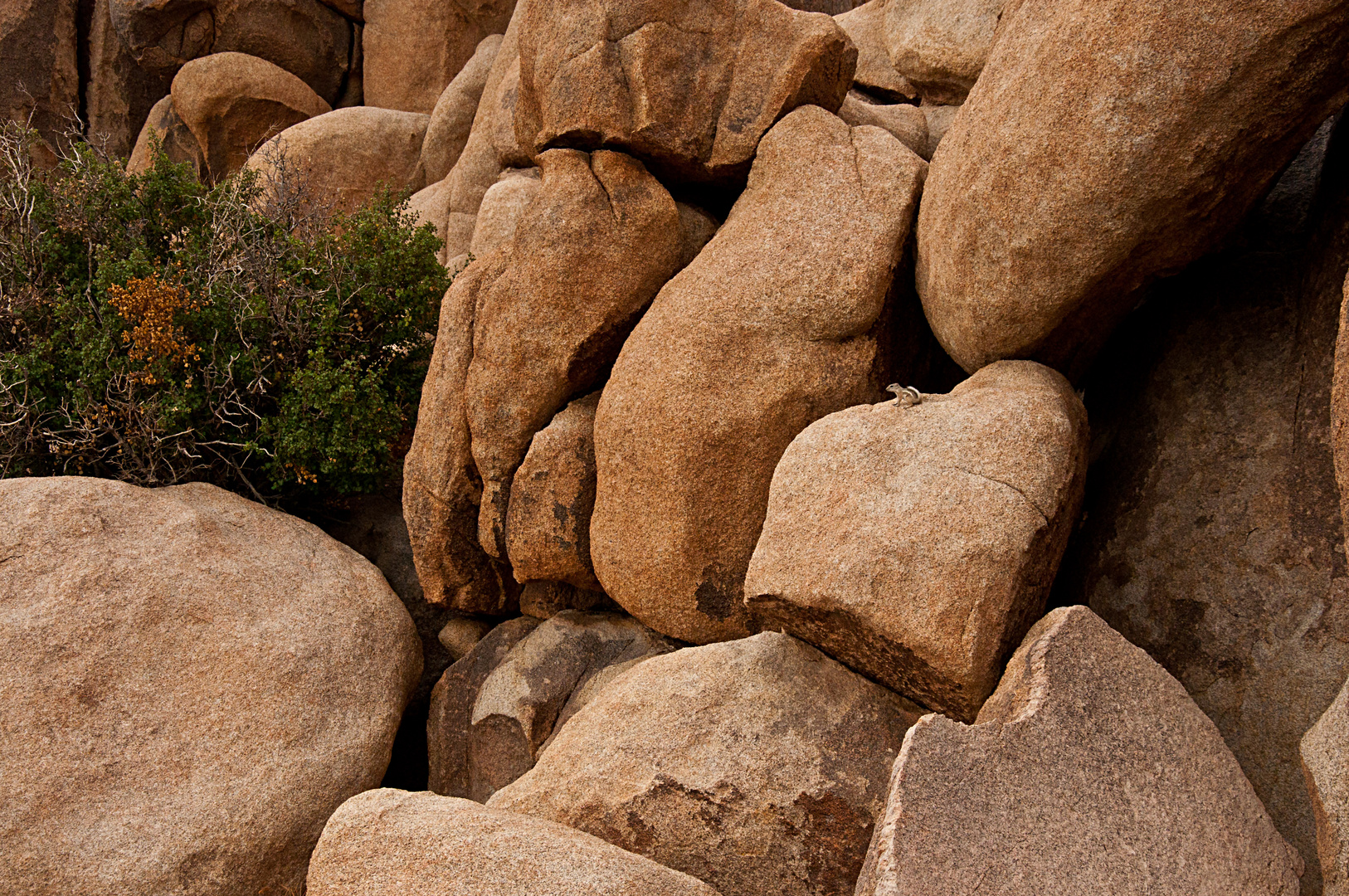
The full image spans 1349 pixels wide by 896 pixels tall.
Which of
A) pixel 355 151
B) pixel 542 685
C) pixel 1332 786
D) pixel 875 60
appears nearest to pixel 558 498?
pixel 542 685

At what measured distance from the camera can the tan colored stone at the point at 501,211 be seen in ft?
27.9

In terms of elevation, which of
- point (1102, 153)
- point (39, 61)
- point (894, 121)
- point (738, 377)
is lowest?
point (39, 61)

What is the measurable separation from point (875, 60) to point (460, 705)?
19.5 ft

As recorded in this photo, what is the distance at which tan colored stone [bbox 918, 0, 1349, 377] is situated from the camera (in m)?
4.21

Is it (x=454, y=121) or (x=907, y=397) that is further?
(x=454, y=121)

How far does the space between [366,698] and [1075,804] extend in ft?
14.9

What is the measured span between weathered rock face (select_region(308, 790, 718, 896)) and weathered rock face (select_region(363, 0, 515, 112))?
12721mm

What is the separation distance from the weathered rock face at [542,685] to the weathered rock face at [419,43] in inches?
410

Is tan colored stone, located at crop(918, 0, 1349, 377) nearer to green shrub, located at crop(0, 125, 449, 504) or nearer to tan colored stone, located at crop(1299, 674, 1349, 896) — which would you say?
tan colored stone, located at crop(1299, 674, 1349, 896)

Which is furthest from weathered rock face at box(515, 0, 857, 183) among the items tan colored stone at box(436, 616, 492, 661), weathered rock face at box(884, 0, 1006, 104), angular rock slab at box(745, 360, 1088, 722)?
tan colored stone at box(436, 616, 492, 661)

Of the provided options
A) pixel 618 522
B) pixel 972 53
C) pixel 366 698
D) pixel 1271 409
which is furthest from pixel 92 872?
pixel 972 53

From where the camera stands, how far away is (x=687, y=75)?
6750 mm

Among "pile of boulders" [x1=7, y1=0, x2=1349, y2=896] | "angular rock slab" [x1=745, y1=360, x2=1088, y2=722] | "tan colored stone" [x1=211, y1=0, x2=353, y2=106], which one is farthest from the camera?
"tan colored stone" [x1=211, y1=0, x2=353, y2=106]

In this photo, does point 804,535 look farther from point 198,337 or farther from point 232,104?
point 232,104
